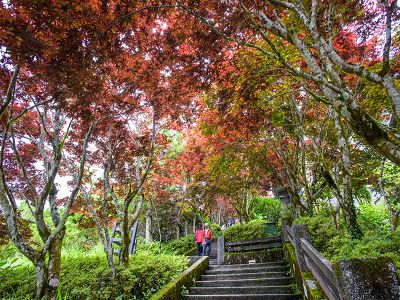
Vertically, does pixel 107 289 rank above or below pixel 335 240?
below

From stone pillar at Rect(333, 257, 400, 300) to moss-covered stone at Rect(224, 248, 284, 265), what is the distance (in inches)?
383

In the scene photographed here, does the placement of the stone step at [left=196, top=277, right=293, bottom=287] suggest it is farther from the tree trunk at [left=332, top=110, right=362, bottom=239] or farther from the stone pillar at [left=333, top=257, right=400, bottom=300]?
the stone pillar at [left=333, top=257, right=400, bottom=300]

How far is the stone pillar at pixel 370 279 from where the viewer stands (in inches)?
66.9

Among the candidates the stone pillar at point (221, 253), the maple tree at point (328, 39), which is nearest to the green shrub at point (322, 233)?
the maple tree at point (328, 39)

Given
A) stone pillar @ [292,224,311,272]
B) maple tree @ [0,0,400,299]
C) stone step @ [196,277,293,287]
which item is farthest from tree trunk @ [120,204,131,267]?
stone pillar @ [292,224,311,272]

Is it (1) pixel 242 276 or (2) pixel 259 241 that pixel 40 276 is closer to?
(1) pixel 242 276

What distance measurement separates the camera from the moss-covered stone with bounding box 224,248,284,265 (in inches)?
423

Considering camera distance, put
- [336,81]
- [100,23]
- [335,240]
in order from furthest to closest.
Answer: [335,240], [100,23], [336,81]

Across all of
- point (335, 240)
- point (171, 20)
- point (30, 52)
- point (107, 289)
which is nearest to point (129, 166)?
point (107, 289)

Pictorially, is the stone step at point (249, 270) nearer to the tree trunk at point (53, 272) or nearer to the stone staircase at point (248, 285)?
the stone staircase at point (248, 285)

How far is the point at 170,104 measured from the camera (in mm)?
7656

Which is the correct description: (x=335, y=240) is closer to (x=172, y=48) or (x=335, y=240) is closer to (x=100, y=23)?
(x=172, y=48)

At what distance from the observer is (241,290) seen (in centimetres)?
714

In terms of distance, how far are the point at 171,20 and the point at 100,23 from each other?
2.12m
